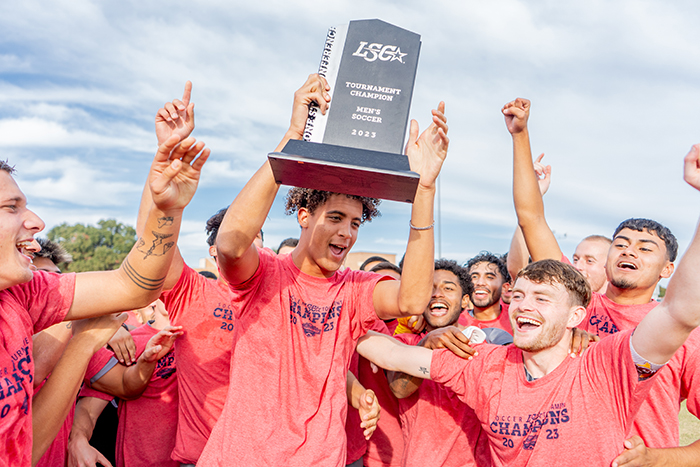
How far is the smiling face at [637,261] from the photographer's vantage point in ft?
12.4

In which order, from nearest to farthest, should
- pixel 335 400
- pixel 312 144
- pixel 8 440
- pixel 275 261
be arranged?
pixel 8 440, pixel 312 144, pixel 335 400, pixel 275 261

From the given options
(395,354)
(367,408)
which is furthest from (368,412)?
(395,354)

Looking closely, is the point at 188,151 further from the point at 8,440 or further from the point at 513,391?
the point at 513,391

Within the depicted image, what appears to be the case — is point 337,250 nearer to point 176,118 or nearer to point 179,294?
point 176,118

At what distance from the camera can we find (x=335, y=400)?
9.53 feet

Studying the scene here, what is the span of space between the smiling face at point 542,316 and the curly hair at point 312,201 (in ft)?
4.02

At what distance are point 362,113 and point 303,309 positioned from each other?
1.21 meters

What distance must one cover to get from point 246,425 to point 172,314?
150 centimetres

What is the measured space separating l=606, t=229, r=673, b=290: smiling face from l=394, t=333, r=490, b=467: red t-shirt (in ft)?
5.05

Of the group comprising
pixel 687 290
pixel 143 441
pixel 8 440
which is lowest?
pixel 143 441

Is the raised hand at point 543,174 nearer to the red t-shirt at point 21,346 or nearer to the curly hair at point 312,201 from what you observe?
the curly hair at point 312,201

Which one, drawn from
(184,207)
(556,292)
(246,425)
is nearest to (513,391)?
(556,292)

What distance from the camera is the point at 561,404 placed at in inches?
110

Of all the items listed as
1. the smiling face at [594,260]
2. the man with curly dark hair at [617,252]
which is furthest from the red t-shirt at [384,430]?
the smiling face at [594,260]
